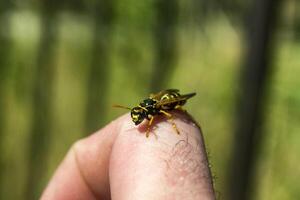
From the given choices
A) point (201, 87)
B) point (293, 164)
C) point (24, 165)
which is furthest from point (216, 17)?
point (24, 165)

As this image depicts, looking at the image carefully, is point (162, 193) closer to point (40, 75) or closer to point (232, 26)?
point (232, 26)

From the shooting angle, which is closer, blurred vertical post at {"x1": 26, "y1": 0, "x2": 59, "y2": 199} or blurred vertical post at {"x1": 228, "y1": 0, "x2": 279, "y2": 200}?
blurred vertical post at {"x1": 228, "y1": 0, "x2": 279, "y2": 200}

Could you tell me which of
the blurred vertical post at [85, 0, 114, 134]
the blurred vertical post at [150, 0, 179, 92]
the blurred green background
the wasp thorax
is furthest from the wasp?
the blurred vertical post at [85, 0, 114, 134]

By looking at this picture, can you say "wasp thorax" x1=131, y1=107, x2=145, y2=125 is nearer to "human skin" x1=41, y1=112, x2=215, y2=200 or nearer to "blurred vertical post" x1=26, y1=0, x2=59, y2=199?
"human skin" x1=41, y1=112, x2=215, y2=200

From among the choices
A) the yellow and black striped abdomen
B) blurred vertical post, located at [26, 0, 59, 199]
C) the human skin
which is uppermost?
the yellow and black striped abdomen

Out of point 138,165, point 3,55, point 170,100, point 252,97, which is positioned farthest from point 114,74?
point 138,165

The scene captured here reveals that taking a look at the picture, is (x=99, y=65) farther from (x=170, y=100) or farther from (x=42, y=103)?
(x=170, y=100)

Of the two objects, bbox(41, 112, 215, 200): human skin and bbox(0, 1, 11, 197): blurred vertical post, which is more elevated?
bbox(41, 112, 215, 200): human skin
